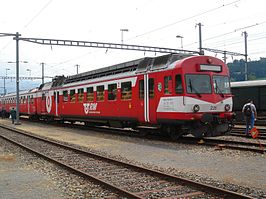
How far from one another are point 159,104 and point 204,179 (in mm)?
6998

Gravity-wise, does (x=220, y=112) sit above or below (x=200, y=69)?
below

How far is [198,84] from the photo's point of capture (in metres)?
14.0

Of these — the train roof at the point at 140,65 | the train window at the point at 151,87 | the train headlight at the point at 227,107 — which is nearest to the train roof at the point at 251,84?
the train roof at the point at 140,65

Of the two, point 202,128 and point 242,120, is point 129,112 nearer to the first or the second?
point 202,128

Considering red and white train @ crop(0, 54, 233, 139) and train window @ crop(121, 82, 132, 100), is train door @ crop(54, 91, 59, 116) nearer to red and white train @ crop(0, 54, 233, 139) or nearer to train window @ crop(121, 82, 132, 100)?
red and white train @ crop(0, 54, 233, 139)

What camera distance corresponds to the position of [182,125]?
45.5ft

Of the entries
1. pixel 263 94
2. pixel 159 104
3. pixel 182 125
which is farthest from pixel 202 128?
pixel 263 94

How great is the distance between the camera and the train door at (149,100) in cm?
1519

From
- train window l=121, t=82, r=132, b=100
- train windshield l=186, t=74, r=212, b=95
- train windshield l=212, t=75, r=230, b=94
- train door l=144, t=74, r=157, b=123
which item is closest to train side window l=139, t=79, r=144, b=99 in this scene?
train door l=144, t=74, r=157, b=123

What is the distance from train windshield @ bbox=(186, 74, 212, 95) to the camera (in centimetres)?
1376

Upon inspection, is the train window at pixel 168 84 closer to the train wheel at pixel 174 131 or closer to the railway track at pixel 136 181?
the train wheel at pixel 174 131

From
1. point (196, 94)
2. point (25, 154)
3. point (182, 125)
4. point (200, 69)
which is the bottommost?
point (25, 154)

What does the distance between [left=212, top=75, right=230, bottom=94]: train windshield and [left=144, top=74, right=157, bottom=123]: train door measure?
2464mm

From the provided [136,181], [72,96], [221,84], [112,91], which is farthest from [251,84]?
[136,181]
